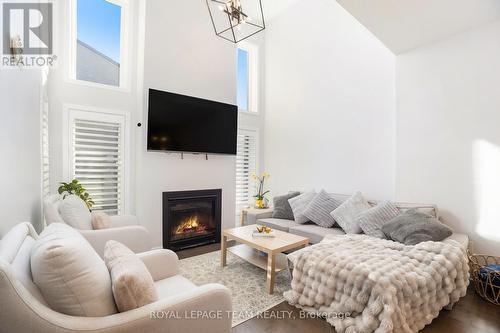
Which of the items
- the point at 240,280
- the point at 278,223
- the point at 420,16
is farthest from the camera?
the point at 278,223

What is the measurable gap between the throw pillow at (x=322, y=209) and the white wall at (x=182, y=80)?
1498 millimetres

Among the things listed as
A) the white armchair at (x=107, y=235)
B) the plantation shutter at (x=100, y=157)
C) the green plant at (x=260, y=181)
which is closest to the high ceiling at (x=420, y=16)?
the white armchair at (x=107, y=235)

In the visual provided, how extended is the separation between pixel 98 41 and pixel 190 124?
1772 millimetres

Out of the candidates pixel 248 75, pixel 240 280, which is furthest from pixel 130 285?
pixel 248 75

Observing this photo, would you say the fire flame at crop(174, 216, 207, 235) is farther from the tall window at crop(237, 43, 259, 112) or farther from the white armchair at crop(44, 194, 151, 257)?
the tall window at crop(237, 43, 259, 112)

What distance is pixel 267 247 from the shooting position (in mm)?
2693

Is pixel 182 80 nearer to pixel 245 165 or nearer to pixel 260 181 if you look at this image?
pixel 245 165

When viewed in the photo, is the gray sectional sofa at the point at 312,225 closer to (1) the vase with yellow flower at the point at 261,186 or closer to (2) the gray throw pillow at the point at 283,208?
(2) the gray throw pillow at the point at 283,208

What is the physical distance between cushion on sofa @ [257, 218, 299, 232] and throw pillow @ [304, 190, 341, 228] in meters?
0.29

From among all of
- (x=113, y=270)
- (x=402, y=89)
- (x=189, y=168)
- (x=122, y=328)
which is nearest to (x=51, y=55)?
(x=189, y=168)

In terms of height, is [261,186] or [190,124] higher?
[190,124]

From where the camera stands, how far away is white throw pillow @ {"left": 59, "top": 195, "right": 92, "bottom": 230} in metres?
2.45

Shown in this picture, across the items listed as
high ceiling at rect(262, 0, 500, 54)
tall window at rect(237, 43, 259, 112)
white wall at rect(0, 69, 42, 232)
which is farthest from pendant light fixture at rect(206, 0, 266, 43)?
white wall at rect(0, 69, 42, 232)

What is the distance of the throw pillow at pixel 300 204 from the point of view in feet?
12.9
